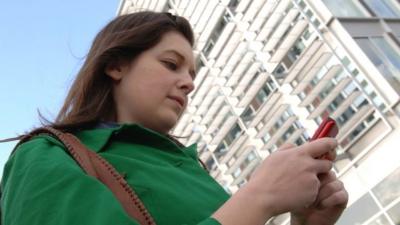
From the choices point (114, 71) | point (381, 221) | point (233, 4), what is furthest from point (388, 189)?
point (114, 71)

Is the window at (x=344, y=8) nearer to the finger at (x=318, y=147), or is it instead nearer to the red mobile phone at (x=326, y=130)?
the red mobile phone at (x=326, y=130)

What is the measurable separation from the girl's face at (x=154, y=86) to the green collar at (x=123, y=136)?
0.14m

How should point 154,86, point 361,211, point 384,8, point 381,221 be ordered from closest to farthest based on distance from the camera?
point 154,86
point 381,221
point 361,211
point 384,8

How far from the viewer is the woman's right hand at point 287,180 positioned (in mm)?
1007

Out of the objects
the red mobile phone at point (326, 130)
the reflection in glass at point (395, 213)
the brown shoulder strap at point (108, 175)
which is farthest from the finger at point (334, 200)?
the reflection in glass at point (395, 213)

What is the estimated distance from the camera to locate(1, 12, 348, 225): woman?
1.02 meters

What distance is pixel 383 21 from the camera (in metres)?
15.6

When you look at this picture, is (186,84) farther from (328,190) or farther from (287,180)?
(287,180)

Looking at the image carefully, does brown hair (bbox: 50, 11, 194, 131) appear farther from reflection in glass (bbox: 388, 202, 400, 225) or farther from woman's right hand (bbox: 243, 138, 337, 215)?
reflection in glass (bbox: 388, 202, 400, 225)

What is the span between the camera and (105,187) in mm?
1105

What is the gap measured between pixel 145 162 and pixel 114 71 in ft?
1.74

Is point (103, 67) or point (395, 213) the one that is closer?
point (103, 67)

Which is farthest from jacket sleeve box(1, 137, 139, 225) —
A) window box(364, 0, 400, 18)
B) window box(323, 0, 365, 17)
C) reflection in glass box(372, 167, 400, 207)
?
window box(364, 0, 400, 18)

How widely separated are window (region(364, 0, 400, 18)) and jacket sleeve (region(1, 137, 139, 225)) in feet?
52.8
